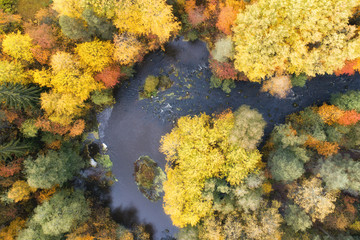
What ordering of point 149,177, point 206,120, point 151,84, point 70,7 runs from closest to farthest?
point 70,7
point 206,120
point 151,84
point 149,177

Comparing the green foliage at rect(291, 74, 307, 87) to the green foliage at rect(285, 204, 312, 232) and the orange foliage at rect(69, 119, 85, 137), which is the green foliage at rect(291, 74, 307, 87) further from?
the orange foliage at rect(69, 119, 85, 137)

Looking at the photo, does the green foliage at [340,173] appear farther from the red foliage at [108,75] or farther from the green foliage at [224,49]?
the red foliage at [108,75]

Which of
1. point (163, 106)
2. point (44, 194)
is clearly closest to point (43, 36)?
point (163, 106)

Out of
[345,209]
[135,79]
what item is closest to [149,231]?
[135,79]

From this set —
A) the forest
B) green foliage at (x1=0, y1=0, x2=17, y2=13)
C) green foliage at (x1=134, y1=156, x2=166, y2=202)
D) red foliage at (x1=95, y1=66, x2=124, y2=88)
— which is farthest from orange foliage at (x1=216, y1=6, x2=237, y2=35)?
green foliage at (x1=0, y1=0, x2=17, y2=13)

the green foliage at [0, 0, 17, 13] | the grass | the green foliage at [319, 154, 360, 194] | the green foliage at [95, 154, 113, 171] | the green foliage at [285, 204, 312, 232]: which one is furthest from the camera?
the green foliage at [95, 154, 113, 171]

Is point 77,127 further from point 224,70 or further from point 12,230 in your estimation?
point 224,70
